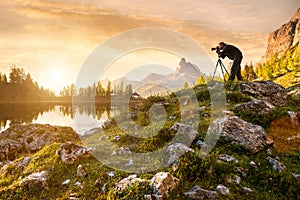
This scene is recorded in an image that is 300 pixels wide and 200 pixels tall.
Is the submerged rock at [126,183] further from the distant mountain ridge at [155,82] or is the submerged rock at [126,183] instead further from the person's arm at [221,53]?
the person's arm at [221,53]


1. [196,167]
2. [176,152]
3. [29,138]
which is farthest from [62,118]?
[196,167]

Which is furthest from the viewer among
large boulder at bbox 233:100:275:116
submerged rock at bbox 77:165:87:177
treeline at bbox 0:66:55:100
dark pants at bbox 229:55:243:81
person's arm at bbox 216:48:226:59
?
treeline at bbox 0:66:55:100

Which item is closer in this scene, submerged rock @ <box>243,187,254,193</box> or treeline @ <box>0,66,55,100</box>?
submerged rock @ <box>243,187,254,193</box>

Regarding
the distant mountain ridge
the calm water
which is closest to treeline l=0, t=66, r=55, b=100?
the calm water

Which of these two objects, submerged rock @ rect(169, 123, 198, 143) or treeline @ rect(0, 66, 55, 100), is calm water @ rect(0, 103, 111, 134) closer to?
submerged rock @ rect(169, 123, 198, 143)

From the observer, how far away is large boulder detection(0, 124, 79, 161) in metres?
19.8

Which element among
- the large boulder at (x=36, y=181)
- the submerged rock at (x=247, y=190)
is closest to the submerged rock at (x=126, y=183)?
the submerged rock at (x=247, y=190)

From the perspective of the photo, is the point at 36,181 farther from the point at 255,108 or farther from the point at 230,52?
the point at 230,52

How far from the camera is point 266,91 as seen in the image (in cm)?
2031

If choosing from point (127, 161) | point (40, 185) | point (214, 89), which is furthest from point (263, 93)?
point (40, 185)

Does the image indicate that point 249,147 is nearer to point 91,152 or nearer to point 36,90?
point 91,152

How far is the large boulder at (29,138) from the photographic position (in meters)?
19.8

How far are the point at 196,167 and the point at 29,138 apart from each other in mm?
17045

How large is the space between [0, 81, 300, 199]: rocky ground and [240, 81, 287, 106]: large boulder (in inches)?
36.6
